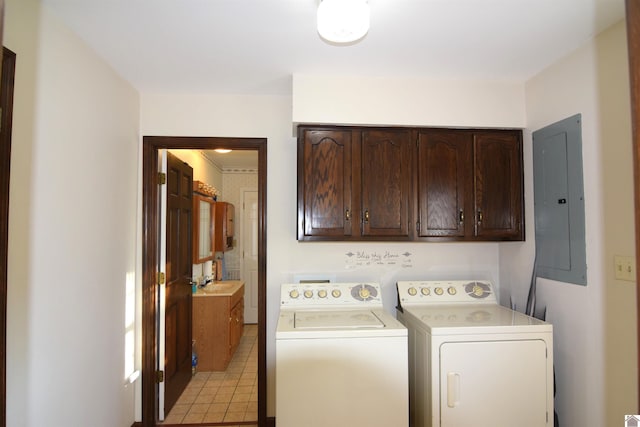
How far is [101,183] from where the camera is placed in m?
1.89

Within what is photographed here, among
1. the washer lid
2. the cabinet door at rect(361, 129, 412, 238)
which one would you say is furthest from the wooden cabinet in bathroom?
the cabinet door at rect(361, 129, 412, 238)

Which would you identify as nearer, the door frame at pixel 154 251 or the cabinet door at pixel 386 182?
the cabinet door at pixel 386 182

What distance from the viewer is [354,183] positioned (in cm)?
215

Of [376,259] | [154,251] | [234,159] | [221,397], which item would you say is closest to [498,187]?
[376,259]

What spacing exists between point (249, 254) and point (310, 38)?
3.65 metres

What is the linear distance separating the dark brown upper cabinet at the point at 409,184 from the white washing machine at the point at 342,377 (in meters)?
0.63

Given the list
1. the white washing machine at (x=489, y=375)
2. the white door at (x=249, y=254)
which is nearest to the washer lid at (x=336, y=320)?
the white washing machine at (x=489, y=375)

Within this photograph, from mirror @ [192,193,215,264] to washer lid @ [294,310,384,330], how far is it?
5.18 feet

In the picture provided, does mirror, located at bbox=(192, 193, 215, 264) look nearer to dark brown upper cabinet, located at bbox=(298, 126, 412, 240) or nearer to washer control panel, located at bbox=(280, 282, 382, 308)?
washer control panel, located at bbox=(280, 282, 382, 308)

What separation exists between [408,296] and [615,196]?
48.2 inches

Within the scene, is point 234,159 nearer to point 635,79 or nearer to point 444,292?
point 444,292

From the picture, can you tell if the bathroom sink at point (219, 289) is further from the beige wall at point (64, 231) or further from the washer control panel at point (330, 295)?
the washer control panel at point (330, 295)

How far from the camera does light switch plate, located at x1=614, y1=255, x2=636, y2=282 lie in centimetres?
151

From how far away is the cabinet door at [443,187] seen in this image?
7.16 feet
